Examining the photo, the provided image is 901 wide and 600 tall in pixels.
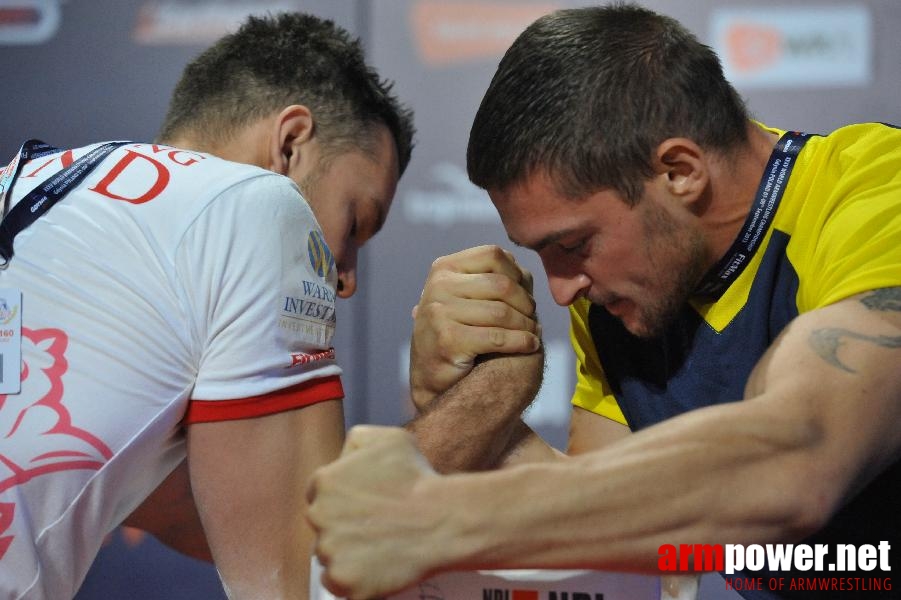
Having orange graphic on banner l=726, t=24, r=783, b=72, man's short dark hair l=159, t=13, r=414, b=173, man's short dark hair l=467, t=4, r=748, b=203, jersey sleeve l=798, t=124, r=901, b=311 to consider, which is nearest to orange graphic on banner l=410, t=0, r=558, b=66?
orange graphic on banner l=726, t=24, r=783, b=72

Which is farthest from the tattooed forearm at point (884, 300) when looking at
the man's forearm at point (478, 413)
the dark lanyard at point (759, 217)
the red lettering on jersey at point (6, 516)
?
the red lettering on jersey at point (6, 516)

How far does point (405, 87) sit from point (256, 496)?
157cm

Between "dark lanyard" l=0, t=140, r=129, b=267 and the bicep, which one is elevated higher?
"dark lanyard" l=0, t=140, r=129, b=267

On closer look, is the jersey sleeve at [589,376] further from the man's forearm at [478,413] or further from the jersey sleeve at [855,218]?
the jersey sleeve at [855,218]

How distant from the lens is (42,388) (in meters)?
0.96

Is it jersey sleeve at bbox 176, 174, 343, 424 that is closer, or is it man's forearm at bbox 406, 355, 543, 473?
jersey sleeve at bbox 176, 174, 343, 424

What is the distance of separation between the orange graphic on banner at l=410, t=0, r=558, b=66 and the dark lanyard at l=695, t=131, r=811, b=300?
3.98ft

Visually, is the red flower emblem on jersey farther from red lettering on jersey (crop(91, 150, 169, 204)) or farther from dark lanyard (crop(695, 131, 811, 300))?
dark lanyard (crop(695, 131, 811, 300))

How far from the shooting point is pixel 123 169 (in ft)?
3.47

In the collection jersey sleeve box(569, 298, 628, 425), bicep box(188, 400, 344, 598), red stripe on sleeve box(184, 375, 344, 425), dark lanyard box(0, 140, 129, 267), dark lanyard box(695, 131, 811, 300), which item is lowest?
jersey sleeve box(569, 298, 628, 425)

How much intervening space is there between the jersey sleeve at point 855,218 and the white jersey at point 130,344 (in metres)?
0.52

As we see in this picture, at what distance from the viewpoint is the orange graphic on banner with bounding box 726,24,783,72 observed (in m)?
2.32

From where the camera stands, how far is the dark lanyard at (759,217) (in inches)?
47.5

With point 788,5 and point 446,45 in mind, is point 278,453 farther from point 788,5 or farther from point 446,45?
point 788,5
